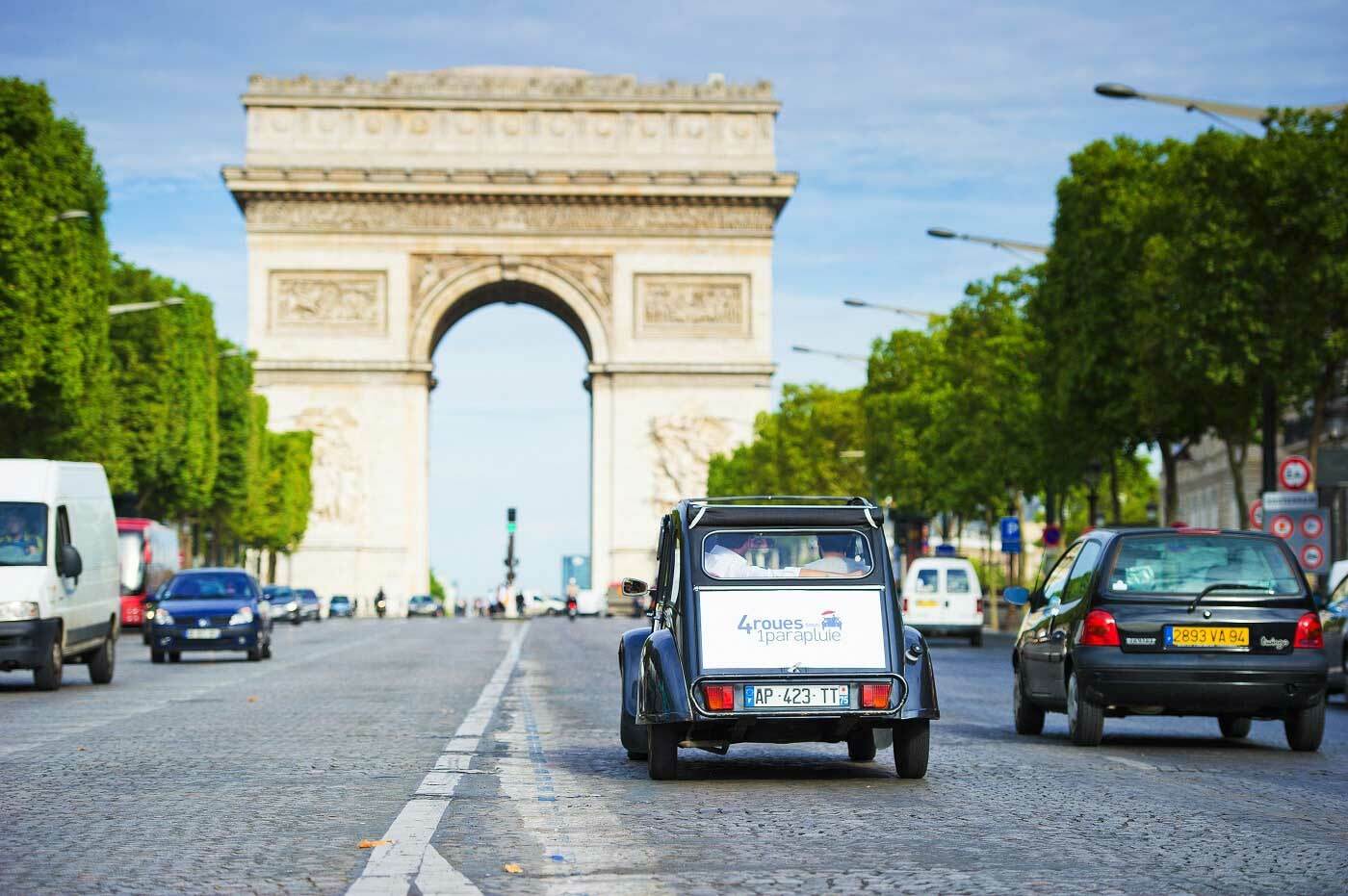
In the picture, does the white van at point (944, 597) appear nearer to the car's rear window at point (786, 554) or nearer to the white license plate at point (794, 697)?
the car's rear window at point (786, 554)

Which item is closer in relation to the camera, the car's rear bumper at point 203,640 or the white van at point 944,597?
the car's rear bumper at point 203,640

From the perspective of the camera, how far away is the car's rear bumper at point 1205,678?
1491cm

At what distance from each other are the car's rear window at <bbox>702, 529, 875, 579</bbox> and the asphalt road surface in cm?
114

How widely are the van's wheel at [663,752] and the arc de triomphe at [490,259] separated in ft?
222

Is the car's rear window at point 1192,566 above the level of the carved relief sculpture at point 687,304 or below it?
below

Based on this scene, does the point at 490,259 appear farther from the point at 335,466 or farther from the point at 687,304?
the point at 335,466

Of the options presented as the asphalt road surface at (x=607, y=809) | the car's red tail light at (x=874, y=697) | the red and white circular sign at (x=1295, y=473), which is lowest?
the asphalt road surface at (x=607, y=809)

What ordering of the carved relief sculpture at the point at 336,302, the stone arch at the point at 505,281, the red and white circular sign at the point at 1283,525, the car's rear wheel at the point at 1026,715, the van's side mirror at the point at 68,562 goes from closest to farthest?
the car's rear wheel at the point at 1026,715 < the van's side mirror at the point at 68,562 < the red and white circular sign at the point at 1283,525 < the carved relief sculpture at the point at 336,302 < the stone arch at the point at 505,281

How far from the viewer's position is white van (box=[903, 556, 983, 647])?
43.5 m

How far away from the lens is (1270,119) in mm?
33000

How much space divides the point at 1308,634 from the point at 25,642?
43.1 ft

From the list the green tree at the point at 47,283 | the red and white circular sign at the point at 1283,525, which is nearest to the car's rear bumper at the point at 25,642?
the red and white circular sign at the point at 1283,525

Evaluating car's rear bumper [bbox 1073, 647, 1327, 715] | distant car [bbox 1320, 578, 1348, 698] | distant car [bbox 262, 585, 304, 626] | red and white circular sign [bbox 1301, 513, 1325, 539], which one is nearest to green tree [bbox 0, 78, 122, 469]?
distant car [bbox 262, 585, 304, 626]

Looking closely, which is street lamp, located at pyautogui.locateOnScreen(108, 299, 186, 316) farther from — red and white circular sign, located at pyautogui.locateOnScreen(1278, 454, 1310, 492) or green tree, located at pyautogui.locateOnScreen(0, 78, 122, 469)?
red and white circular sign, located at pyautogui.locateOnScreen(1278, 454, 1310, 492)
